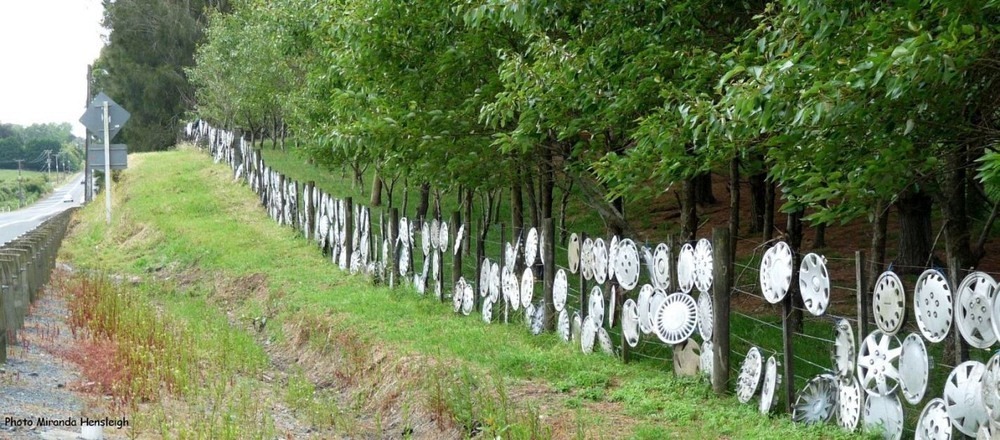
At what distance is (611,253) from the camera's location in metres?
10.9

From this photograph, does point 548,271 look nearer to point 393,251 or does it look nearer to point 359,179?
point 393,251

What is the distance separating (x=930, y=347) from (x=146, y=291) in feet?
39.4

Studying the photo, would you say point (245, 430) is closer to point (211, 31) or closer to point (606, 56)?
point (606, 56)

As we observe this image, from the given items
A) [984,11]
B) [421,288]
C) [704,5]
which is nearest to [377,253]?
[421,288]

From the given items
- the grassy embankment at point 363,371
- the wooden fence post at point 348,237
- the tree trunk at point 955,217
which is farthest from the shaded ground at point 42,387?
the tree trunk at point 955,217

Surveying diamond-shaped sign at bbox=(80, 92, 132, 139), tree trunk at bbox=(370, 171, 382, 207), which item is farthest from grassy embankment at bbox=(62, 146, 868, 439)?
tree trunk at bbox=(370, 171, 382, 207)

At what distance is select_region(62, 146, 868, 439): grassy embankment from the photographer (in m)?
8.36

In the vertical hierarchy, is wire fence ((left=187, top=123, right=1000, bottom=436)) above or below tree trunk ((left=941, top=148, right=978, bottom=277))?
below

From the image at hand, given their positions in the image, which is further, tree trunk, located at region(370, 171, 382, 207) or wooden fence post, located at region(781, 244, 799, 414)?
tree trunk, located at region(370, 171, 382, 207)

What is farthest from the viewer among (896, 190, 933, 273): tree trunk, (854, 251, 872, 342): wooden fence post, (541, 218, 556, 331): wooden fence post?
(896, 190, 933, 273): tree trunk

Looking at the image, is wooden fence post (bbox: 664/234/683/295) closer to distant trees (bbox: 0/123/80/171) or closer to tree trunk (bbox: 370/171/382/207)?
tree trunk (bbox: 370/171/382/207)

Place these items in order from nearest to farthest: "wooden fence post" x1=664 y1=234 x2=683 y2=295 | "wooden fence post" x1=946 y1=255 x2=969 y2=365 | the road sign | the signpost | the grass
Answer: "wooden fence post" x1=946 y1=255 x2=969 y2=365 < the grass < "wooden fence post" x1=664 y1=234 x2=683 y2=295 < the signpost < the road sign

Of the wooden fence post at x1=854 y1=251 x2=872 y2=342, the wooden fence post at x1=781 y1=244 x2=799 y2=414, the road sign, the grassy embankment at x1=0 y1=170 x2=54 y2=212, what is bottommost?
the grassy embankment at x1=0 y1=170 x2=54 y2=212

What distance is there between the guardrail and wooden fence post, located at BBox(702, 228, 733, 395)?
5774mm
